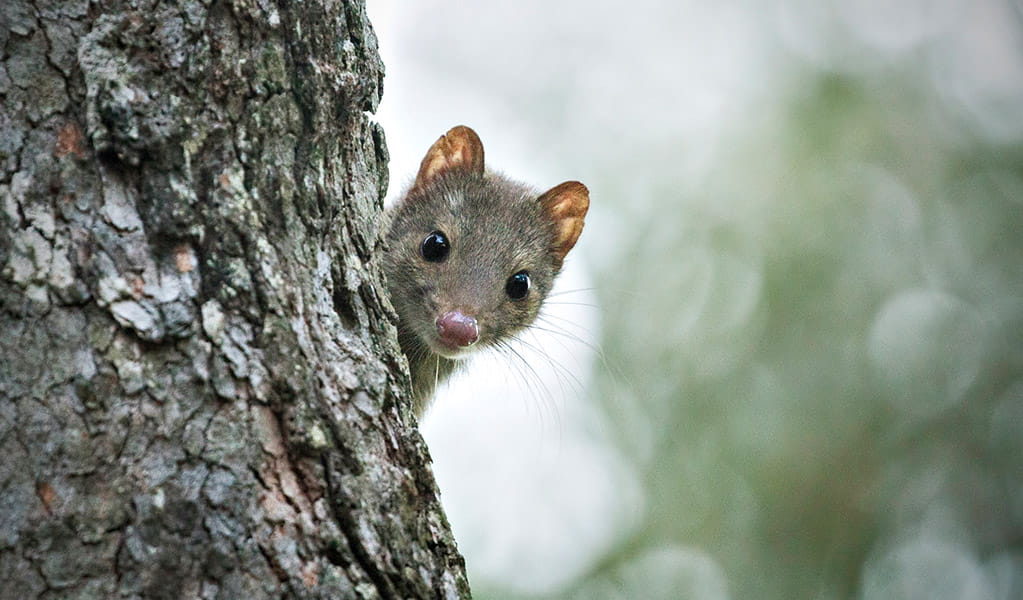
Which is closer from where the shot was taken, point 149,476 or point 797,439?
point 149,476

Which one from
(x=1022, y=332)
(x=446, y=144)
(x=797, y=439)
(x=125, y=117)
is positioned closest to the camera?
(x=125, y=117)

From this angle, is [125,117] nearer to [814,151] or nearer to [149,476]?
[149,476]

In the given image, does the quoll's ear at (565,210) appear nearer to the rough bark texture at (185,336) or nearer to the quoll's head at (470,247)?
the quoll's head at (470,247)

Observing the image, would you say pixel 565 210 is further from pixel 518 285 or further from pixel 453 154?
pixel 453 154

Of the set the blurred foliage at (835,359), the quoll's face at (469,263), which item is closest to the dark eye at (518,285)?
the quoll's face at (469,263)

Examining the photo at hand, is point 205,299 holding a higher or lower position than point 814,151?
lower

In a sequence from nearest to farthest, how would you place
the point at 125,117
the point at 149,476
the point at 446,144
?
the point at 149,476
the point at 125,117
the point at 446,144

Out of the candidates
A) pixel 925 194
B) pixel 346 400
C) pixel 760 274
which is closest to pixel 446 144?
pixel 346 400
